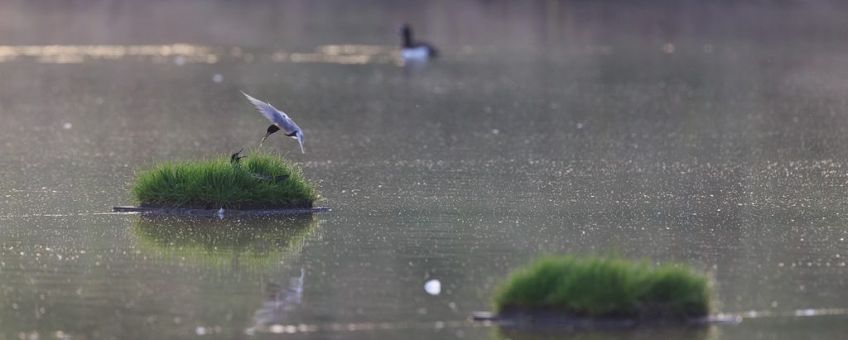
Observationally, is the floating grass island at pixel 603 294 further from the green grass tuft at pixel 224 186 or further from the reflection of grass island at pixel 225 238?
the green grass tuft at pixel 224 186

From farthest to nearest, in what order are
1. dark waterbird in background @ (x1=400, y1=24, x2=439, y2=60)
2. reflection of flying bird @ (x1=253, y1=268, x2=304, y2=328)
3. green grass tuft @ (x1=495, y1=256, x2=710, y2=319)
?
dark waterbird in background @ (x1=400, y1=24, x2=439, y2=60)
reflection of flying bird @ (x1=253, y1=268, x2=304, y2=328)
green grass tuft @ (x1=495, y1=256, x2=710, y2=319)

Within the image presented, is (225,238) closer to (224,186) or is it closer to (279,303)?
(224,186)

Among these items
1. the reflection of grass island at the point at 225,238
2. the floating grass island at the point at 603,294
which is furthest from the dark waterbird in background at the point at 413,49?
the floating grass island at the point at 603,294

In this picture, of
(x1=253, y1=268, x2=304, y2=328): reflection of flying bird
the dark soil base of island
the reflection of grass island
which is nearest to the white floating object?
(x1=253, y1=268, x2=304, y2=328): reflection of flying bird

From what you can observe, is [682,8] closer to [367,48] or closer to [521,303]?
[367,48]

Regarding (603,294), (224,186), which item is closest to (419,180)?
(224,186)

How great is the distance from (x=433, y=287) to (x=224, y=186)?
159 inches

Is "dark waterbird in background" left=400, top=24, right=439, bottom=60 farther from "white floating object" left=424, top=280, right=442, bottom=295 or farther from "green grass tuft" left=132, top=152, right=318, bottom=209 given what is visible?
"white floating object" left=424, top=280, right=442, bottom=295

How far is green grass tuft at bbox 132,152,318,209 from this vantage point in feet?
48.6

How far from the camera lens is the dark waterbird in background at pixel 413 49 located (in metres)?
40.2

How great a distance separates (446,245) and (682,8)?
47193mm

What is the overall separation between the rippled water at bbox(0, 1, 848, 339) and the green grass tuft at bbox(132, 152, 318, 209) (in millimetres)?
384

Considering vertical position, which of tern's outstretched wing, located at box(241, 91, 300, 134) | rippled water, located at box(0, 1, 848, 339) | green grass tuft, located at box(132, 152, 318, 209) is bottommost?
rippled water, located at box(0, 1, 848, 339)

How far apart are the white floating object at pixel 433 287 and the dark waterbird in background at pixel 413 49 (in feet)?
94.6
